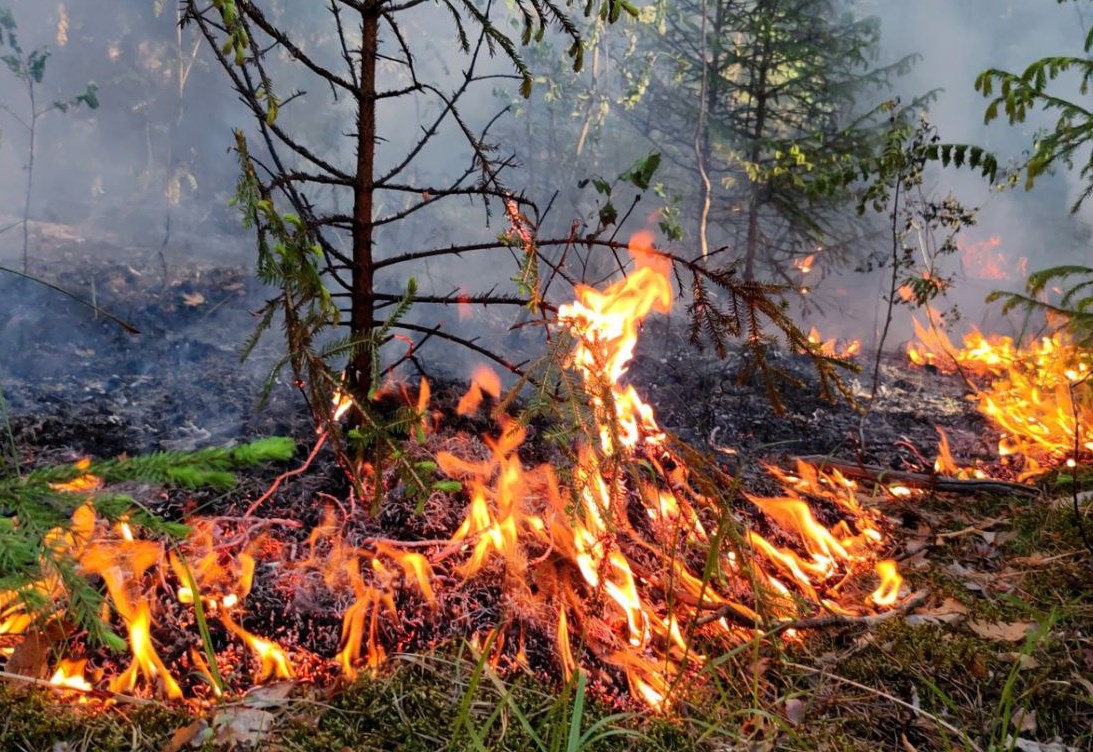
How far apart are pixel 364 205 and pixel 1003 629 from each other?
2962 millimetres

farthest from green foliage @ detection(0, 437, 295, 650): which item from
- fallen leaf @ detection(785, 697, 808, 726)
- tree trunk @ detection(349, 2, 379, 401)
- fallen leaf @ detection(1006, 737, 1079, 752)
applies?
fallen leaf @ detection(1006, 737, 1079, 752)

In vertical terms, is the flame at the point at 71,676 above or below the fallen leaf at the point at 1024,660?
below

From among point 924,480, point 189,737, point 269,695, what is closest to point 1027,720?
point 924,480

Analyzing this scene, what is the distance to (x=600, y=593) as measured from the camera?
7.33 feet

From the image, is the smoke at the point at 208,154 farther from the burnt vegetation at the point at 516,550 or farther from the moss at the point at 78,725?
the moss at the point at 78,725

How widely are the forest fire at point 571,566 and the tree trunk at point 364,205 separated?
0.59 metres

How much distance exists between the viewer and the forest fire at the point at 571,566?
192cm

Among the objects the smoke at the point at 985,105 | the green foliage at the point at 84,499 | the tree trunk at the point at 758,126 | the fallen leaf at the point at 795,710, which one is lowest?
the fallen leaf at the point at 795,710

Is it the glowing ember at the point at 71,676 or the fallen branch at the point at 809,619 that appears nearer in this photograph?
the glowing ember at the point at 71,676

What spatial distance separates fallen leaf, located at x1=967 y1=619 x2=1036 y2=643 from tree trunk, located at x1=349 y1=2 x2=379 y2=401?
2.50 m

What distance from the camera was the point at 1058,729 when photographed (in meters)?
1.86

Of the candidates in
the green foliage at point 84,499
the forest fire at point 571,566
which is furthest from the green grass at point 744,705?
the green foliage at point 84,499

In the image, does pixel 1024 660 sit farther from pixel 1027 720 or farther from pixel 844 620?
pixel 844 620

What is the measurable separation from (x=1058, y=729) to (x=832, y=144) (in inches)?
426
